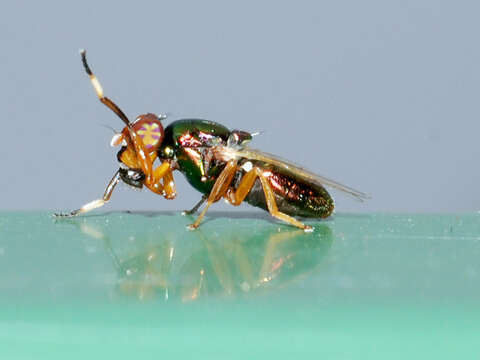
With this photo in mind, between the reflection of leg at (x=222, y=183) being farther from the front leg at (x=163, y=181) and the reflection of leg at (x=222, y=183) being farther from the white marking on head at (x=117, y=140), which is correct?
the white marking on head at (x=117, y=140)

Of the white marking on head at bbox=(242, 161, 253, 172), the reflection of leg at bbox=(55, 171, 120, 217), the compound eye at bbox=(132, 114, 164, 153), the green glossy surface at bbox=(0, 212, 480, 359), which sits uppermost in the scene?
the compound eye at bbox=(132, 114, 164, 153)

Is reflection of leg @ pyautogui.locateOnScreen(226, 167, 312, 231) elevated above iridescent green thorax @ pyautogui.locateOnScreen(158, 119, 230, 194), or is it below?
below

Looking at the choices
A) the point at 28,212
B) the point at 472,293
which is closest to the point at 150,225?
the point at 28,212

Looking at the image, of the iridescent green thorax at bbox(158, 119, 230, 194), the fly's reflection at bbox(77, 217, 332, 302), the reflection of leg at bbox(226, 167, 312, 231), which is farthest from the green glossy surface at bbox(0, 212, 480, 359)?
the iridescent green thorax at bbox(158, 119, 230, 194)

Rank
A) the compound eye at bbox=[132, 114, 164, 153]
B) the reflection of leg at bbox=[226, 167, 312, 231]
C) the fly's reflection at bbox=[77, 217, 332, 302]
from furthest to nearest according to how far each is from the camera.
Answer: the compound eye at bbox=[132, 114, 164, 153] → the reflection of leg at bbox=[226, 167, 312, 231] → the fly's reflection at bbox=[77, 217, 332, 302]

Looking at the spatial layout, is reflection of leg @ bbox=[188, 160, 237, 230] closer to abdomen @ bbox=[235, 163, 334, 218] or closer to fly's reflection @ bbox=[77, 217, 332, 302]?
abdomen @ bbox=[235, 163, 334, 218]

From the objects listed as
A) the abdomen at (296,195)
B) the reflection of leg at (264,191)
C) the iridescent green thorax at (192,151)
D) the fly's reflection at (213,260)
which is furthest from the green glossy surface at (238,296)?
the iridescent green thorax at (192,151)

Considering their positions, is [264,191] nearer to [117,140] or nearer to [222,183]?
[222,183]
